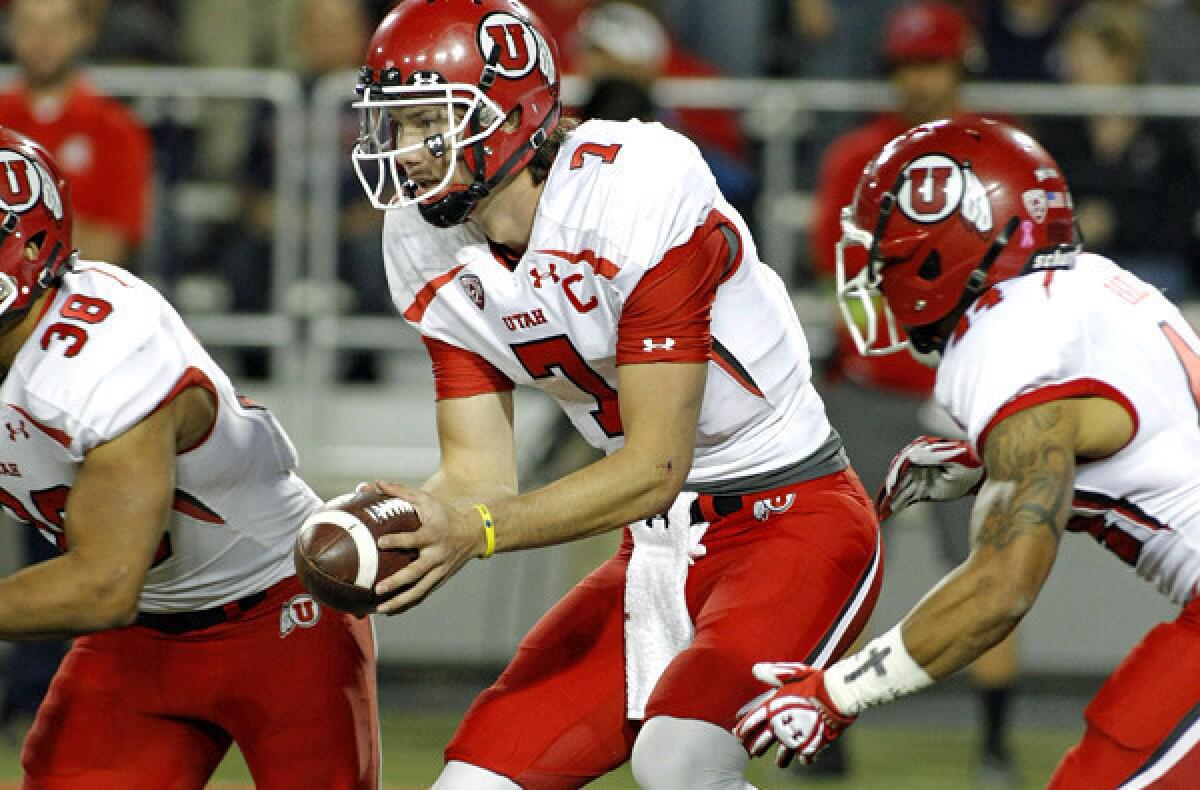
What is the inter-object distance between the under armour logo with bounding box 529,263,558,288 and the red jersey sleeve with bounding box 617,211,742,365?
0.17 m

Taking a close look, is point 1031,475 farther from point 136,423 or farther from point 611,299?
point 136,423

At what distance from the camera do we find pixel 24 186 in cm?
365

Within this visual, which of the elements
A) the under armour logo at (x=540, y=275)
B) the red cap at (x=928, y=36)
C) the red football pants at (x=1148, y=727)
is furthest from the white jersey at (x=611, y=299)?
the red cap at (x=928, y=36)

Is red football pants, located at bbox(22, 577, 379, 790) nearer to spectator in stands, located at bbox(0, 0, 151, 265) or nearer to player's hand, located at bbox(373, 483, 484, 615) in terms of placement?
player's hand, located at bbox(373, 483, 484, 615)

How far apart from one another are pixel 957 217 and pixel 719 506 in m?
0.73

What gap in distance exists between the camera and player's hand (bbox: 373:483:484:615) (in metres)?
3.32

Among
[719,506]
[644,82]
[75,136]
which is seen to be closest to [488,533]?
[719,506]

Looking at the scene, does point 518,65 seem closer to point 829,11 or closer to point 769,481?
point 769,481

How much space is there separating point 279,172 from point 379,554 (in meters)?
4.19

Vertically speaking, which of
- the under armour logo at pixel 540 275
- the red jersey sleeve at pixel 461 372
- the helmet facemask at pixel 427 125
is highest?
the helmet facemask at pixel 427 125

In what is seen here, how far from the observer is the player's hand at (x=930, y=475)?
3.78 meters

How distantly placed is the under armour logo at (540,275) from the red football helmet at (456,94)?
0.18 metres

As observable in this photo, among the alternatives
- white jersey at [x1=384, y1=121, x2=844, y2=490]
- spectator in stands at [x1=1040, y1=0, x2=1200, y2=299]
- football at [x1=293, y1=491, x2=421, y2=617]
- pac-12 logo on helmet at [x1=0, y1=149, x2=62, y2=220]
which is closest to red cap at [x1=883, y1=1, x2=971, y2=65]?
spectator in stands at [x1=1040, y1=0, x2=1200, y2=299]

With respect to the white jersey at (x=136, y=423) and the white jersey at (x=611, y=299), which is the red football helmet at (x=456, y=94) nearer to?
the white jersey at (x=611, y=299)
